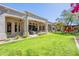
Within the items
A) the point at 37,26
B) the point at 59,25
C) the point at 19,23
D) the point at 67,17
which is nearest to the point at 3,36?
the point at 19,23

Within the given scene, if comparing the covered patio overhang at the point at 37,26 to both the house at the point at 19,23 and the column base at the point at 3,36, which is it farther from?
the column base at the point at 3,36

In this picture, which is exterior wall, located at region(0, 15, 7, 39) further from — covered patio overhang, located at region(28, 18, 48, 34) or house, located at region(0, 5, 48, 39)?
covered patio overhang, located at region(28, 18, 48, 34)

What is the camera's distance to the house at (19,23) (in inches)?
183

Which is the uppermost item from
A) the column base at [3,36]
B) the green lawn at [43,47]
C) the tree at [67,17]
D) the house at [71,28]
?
the tree at [67,17]

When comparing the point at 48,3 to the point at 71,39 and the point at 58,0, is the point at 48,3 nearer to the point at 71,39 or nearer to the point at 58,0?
the point at 58,0

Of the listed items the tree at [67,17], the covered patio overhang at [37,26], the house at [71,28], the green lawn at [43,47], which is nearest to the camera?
the green lawn at [43,47]

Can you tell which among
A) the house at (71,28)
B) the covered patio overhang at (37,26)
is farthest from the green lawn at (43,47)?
the covered patio overhang at (37,26)

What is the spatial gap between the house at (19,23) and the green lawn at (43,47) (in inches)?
10.3

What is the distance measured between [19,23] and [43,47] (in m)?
0.86

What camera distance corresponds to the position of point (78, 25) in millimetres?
4672

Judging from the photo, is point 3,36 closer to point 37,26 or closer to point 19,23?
point 19,23

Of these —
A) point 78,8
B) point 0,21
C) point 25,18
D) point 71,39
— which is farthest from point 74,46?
point 0,21

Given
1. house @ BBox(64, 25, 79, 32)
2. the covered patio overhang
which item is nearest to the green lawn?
house @ BBox(64, 25, 79, 32)

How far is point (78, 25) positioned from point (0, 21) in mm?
1836
